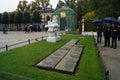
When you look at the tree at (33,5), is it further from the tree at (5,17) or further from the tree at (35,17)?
the tree at (35,17)

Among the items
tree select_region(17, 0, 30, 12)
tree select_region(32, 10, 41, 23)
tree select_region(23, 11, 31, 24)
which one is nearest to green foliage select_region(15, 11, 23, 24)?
tree select_region(23, 11, 31, 24)

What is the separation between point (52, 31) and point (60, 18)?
23.7m

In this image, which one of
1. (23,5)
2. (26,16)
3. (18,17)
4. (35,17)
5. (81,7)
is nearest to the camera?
(26,16)

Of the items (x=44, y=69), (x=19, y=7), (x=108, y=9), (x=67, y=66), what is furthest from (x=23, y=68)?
(x=19, y=7)

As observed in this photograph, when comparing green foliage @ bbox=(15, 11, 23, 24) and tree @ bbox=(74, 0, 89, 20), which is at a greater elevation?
tree @ bbox=(74, 0, 89, 20)

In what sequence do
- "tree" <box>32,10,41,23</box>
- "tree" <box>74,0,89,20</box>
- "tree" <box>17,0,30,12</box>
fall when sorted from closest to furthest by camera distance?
"tree" <box>32,10,41,23</box>, "tree" <box>74,0,89,20</box>, "tree" <box>17,0,30,12</box>

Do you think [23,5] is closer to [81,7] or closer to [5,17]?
[5,17]

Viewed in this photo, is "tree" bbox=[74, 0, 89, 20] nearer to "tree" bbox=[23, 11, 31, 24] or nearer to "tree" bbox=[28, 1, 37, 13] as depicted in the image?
"tree" bbox=[23, 11, 31, 24]

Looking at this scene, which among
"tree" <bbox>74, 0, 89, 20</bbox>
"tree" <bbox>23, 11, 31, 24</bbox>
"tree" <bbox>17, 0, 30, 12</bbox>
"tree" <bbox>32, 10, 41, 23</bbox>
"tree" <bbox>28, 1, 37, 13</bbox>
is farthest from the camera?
"tree" <bbox>28, 1, 37, 13</bbox>

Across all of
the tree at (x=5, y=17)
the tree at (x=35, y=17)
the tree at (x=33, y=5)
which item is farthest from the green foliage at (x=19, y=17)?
the tree at (x=33, y=5)

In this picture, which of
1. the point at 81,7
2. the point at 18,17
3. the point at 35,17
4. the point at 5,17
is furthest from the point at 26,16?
the point at 81,7

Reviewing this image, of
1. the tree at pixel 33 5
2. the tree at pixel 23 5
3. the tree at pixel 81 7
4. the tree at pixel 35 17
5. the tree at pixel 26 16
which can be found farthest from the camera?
the tree at pixel 33 5

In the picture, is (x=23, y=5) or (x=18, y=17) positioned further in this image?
(x=23, y=5)

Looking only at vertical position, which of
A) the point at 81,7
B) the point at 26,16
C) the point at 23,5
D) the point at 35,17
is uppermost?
the point at 23,5
